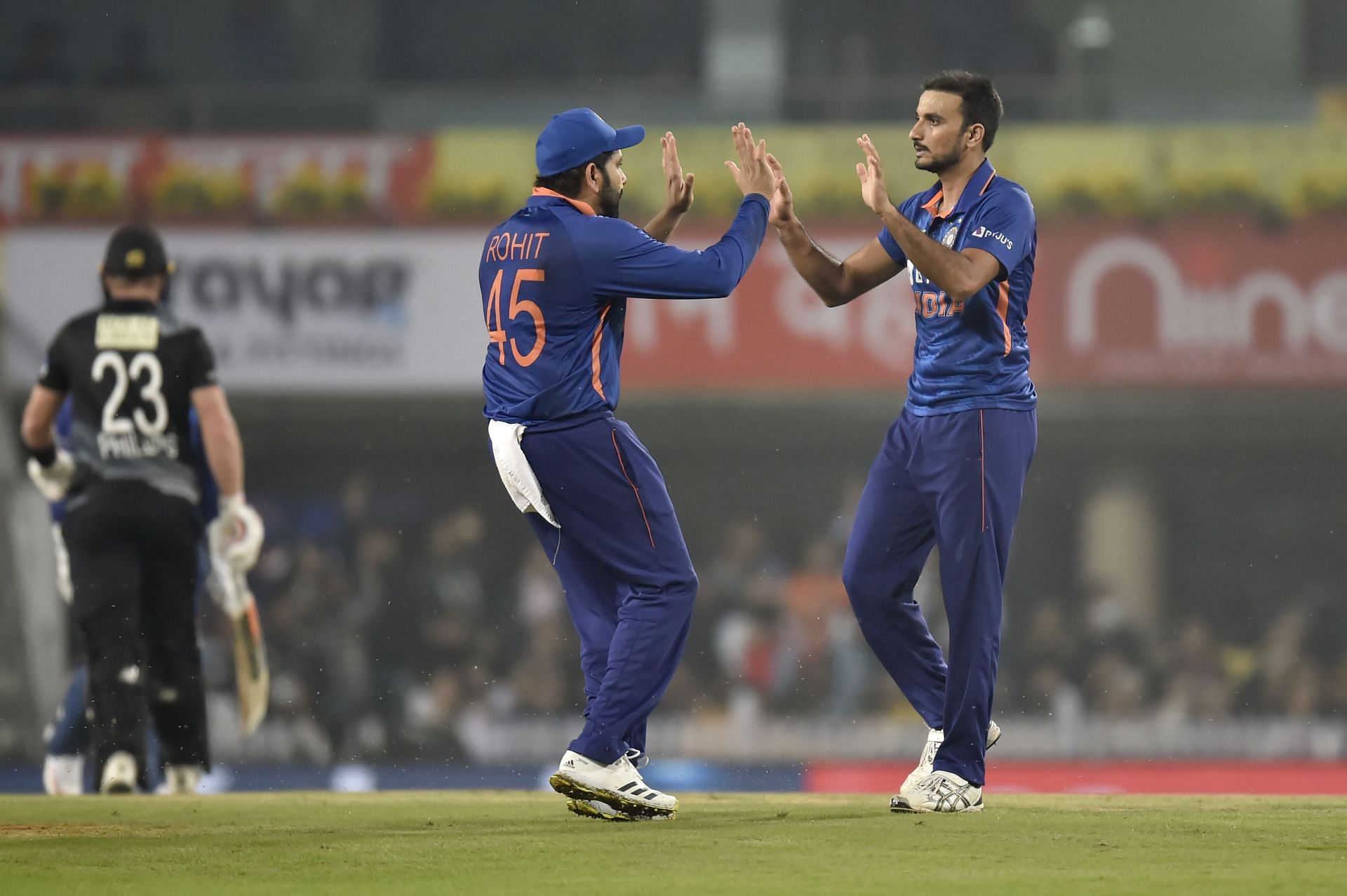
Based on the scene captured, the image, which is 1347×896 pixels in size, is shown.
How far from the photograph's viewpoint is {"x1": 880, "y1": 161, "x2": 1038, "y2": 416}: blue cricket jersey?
17.0 feet

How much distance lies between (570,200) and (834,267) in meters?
0.79

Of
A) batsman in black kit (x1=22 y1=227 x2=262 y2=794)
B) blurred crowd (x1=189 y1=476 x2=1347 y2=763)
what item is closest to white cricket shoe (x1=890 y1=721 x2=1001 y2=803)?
batsman in black kit (x1=22 y1=227 x2=262 y2=794)

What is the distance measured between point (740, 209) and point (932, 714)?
1475 mm

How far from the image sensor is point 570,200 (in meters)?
5.24

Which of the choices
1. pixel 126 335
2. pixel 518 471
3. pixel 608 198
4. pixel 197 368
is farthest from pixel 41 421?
pixel 608 198

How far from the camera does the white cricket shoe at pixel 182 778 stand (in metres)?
7.16

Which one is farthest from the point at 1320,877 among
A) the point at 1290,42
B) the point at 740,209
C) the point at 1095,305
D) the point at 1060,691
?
the point at 1290,42

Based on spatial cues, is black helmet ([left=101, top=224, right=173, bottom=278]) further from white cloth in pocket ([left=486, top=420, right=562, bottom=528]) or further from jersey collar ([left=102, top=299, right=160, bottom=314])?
white cloth in pocket ([left=486, top=420, right=562, bottom=528])

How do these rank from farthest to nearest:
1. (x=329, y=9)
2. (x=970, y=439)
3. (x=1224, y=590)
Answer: (x=329, y=9)
(x=1224, y=590)
(x=970, y=439)

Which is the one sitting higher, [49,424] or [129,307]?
[129,307]

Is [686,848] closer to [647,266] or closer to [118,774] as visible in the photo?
[647,266]

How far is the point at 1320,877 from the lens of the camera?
406cm

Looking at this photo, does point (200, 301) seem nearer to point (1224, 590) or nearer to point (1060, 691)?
point (1060, 691)

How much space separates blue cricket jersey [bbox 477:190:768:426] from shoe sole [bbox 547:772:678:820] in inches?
36.7
